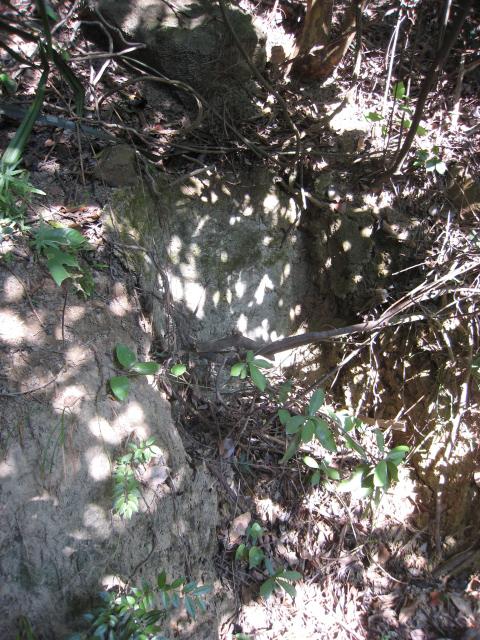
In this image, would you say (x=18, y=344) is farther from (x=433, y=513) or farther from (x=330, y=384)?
(x=433, y=513)

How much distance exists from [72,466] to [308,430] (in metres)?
1.01

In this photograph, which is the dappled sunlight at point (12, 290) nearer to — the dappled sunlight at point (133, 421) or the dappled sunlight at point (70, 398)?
the dappled sunlight at point (70, 398)

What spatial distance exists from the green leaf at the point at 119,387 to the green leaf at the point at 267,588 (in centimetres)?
123

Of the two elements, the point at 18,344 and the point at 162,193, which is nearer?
the point at 18,344

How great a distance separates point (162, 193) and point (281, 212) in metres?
0.88

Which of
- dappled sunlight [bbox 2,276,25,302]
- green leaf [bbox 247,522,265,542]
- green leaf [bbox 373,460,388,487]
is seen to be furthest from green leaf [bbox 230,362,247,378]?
dappled sunlight [bbox 2,276,25,302]

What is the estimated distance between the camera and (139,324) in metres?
2.39

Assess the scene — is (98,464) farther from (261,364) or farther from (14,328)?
(261,364)

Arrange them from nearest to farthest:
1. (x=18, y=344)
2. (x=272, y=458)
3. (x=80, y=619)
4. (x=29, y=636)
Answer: (x=29, y=636) < (x=80, y=619) < (x=18, y=344) < (x=272, y=458)

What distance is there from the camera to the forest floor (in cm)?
262

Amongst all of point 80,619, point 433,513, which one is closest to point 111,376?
point 80,619

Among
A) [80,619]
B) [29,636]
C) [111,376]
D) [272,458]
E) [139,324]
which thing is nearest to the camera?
[29,636]

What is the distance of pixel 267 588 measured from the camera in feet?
7.92

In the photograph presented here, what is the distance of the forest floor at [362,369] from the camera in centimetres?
262
